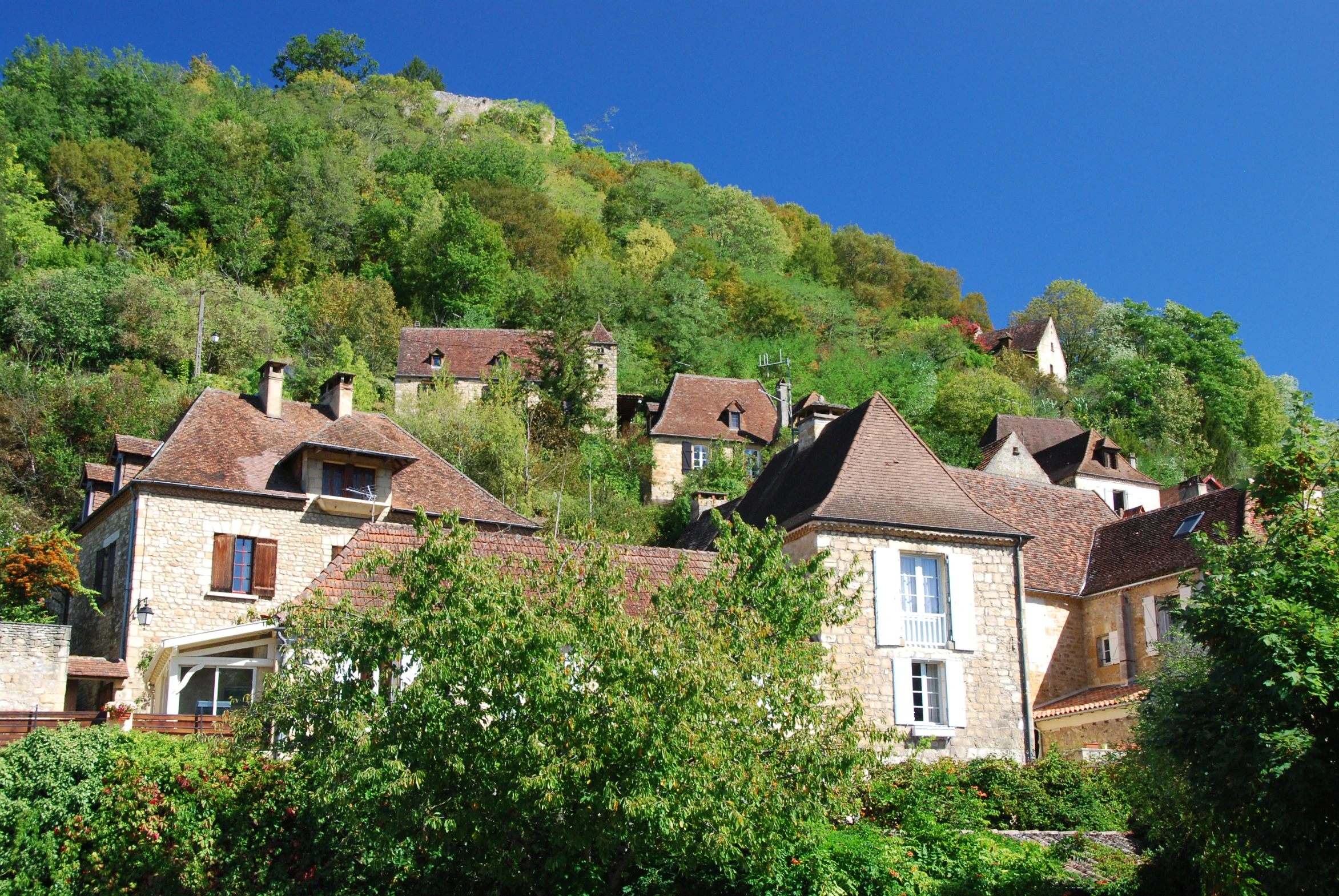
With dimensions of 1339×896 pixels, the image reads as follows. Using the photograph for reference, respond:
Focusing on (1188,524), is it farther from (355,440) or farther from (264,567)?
(264,567)

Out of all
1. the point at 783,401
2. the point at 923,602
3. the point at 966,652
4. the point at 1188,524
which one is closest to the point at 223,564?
the point at 923,602

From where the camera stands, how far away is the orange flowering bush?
2242cm

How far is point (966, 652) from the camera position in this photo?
2139 cm

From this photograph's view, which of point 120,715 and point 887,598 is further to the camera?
point 887,598

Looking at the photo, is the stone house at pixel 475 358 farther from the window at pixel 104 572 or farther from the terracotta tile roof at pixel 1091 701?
the terracotta tile roof at pixel 1091 701

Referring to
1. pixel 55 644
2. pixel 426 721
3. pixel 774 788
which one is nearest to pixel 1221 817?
pixel 774 788

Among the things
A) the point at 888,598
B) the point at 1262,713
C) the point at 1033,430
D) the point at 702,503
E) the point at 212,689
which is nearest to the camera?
the point at 1262,713

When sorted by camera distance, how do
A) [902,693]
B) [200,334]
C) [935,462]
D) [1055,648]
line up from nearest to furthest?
[902,693], [935,462], [1055,648], [200,334]

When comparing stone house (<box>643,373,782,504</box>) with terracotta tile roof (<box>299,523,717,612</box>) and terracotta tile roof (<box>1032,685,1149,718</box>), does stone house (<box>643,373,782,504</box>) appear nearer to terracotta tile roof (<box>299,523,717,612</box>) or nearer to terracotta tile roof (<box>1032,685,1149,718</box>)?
terracotta tile roof (<box>1032,685,1149,718</box>)


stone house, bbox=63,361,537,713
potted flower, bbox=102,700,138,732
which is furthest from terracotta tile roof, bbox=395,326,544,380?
potted flower, bbox=102,700,138,732

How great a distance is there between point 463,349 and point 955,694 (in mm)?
26796

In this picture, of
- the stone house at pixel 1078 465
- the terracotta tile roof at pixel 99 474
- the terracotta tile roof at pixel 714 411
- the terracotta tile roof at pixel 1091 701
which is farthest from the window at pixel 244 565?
the stone house at pixel 1078 465

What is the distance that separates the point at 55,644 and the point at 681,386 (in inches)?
1071

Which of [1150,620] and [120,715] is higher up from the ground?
[1150,620]
